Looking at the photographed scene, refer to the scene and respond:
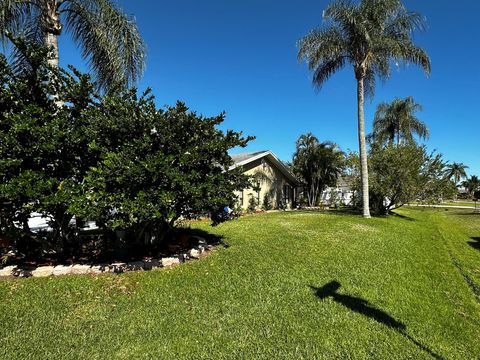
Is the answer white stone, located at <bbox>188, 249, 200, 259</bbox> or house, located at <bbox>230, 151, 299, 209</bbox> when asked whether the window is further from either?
white stone, located at <bbox>188, 249, 200, 259</bbox>

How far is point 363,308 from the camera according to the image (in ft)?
14.9

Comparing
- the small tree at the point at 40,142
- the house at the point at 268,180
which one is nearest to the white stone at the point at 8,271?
the small tree at the point at 40,142

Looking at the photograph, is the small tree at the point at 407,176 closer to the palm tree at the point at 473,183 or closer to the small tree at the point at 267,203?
the small tree at the point at 267,203

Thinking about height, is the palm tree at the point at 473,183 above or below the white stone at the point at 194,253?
above

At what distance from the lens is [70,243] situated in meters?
6.61

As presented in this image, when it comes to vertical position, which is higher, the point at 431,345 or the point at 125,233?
the point at 125,233

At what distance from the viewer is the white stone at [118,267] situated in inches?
221

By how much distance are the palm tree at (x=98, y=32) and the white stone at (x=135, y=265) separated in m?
5.14

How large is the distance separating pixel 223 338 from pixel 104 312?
1.93m

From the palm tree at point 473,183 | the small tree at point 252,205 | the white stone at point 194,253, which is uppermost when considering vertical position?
the palm tree at point 473,183

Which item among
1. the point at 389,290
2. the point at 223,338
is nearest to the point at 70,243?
the point at 223,338

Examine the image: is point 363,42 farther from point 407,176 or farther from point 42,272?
point 42,272

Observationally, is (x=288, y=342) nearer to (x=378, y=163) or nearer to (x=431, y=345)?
(x=431, y=345)

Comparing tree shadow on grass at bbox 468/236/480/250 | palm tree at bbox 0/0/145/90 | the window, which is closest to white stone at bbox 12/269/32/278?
palm tree at bbox 0/0/145/90
